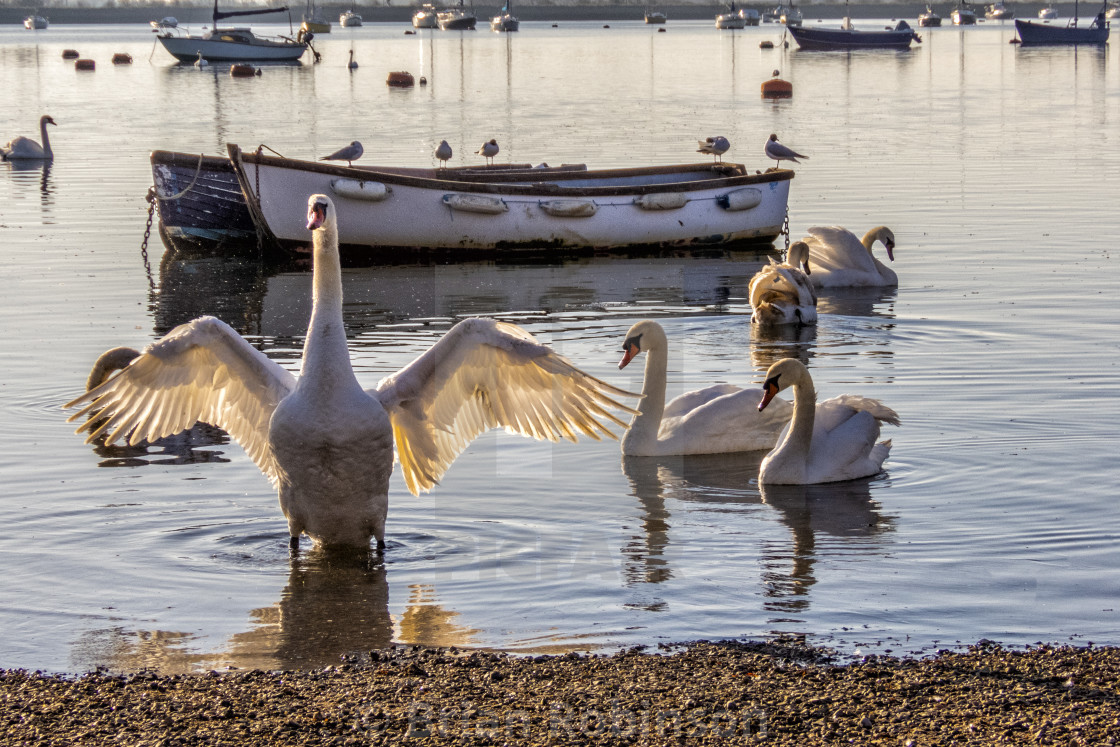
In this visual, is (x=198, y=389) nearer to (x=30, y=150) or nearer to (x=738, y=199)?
(x=738, y=199)

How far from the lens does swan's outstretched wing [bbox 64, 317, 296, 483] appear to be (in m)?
7.95

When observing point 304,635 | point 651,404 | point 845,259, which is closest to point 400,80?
point 845,259

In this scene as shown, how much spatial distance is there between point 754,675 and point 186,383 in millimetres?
3995

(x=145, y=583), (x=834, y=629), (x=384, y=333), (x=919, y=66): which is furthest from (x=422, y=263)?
(x=919, y=66)

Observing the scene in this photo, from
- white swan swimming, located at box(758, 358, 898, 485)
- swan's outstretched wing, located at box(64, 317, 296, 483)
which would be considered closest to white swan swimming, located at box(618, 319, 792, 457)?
white swan swimming, located at box(758, 358, 898, 485)

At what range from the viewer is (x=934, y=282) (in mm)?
17422

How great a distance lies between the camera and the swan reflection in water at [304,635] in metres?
6.60

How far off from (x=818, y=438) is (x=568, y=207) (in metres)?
10.3

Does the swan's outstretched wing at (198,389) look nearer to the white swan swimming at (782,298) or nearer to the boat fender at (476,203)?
the white swan swimming at (782,298)

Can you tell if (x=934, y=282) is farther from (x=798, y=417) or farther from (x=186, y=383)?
(x=186, y=383)

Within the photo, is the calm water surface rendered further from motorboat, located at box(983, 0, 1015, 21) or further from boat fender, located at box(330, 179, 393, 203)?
motorboat, located at box(983, 0, 1015, 21)

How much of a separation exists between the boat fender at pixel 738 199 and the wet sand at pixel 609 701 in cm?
1458

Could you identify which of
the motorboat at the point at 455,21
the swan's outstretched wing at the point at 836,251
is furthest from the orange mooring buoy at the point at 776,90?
the motorboat at the point at 455,21

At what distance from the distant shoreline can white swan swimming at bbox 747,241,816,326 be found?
151 meters
